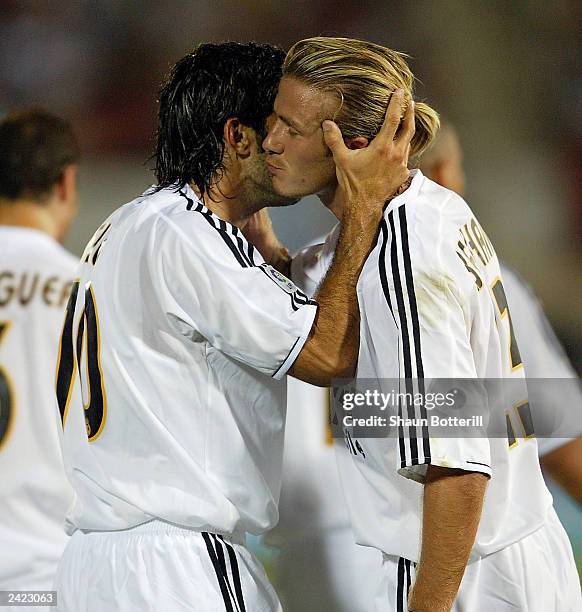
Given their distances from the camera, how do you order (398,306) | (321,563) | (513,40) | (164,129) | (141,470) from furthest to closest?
(513,40) → (321,563) → (164,129) → (141,470) → (398,306)

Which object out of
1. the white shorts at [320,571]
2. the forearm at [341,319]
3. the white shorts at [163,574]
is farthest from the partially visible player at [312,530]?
the forearm at [341,319]

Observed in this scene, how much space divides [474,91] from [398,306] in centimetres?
165

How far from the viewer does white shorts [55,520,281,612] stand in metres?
1.15

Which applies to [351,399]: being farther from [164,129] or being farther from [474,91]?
[474,91]

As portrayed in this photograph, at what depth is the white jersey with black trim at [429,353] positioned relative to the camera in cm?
105

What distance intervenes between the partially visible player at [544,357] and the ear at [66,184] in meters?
0.87

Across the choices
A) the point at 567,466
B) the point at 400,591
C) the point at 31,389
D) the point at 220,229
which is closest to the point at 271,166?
the point at 220,229

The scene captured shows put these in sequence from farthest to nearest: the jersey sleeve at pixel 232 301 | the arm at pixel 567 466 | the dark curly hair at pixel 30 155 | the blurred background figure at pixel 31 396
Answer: the dark curly hair at pixel 30 155, the arm at pixel 567 466, the blurred background figure at pixel 31 396, the jersey sleeve at pixel 232 301

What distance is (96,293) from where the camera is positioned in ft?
4.07

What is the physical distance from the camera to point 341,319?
1.16 metres

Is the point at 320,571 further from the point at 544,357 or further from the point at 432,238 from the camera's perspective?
the point at 432,238

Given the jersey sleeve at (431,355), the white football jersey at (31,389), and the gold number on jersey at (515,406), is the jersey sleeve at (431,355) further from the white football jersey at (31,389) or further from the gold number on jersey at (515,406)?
the white football jersey at (31,389)

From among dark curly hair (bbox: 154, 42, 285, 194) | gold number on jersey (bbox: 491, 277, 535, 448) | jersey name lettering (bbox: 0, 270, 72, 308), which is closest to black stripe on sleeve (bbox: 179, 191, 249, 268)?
dark curly hair (bbox: 154, 42, 285, 194)

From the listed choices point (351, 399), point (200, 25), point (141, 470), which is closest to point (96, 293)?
point (141, 470)
